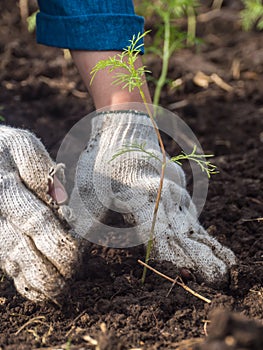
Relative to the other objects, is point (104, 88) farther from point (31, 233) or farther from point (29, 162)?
point (31, 233)

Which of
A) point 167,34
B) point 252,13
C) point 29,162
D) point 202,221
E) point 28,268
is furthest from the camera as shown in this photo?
point 252,13

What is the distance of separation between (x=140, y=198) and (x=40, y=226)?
38 centimetres

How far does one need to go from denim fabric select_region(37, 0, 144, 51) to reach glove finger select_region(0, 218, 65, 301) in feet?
2.92

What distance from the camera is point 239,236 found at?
2.19m

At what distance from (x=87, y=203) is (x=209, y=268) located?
1.64ft

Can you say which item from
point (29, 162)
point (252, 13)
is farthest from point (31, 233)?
point (252, 13)

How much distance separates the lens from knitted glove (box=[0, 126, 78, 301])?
1.77 meters

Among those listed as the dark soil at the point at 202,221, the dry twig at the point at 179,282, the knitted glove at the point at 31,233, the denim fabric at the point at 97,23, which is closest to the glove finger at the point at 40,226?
the knitted glove at the point at 31,233

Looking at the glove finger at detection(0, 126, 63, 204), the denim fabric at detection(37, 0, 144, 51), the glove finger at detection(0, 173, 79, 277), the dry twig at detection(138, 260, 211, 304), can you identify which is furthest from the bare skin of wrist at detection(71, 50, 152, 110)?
the dry twig at detection(138, 260, 211, 304)

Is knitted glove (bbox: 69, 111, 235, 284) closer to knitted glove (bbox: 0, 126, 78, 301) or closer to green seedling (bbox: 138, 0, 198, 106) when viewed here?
knitted glove (bbox: 0, 126, 78, 301)

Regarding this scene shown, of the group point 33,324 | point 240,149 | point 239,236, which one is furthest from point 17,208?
point 240,149

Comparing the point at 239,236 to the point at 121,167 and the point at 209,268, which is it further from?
the point at 121,167

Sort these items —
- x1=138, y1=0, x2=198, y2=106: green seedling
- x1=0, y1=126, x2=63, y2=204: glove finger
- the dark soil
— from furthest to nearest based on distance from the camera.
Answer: x1=138, y1=0, x2=198, y2=106: green seedling, x1=0, y1=126, x2=63, y2=204: glove finger, the dark soil

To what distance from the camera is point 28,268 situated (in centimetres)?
178
